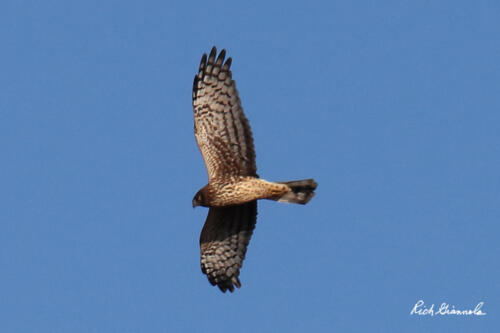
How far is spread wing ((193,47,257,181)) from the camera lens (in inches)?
580

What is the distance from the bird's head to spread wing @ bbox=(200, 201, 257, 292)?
800 millimetres

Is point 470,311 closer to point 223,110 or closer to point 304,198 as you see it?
point 304,198

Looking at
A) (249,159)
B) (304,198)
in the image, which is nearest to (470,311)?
(304,198)

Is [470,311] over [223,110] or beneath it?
beneath

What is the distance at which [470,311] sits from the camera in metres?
14.4

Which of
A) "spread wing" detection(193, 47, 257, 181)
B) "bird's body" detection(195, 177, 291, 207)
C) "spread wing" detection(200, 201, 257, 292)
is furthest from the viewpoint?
"spread wing" detection(200, 201, 257, 292)

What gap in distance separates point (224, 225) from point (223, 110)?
1959mm

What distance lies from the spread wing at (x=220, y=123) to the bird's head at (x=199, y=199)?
291 mm

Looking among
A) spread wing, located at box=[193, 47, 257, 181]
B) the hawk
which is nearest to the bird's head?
the hawk

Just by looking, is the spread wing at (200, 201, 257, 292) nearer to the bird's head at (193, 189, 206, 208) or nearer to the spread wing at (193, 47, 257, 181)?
the bird's head at (193, 189, 206, 208)

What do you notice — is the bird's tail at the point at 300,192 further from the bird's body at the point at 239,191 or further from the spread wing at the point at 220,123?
the spread wing at the point at 220,123

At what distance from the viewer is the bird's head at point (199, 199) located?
14.8 m

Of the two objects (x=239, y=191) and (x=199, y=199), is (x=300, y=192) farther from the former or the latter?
(x=199, y=199)

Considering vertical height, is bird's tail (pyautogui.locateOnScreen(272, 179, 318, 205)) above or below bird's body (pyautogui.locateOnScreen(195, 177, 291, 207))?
above
